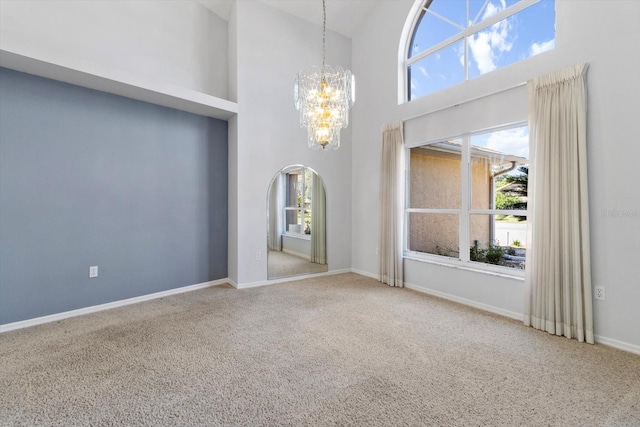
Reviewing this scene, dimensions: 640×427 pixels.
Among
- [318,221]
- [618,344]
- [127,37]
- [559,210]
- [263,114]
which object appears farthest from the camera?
[318,221]

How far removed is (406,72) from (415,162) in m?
1.42

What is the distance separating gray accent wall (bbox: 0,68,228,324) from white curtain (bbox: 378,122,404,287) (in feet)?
8.12

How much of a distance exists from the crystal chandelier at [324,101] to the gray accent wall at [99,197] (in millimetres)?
1874

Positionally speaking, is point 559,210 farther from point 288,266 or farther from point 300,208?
point 288,266

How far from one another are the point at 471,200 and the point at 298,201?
2.54 metres

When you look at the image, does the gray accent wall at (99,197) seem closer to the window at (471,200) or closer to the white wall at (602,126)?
the window at (471,200)

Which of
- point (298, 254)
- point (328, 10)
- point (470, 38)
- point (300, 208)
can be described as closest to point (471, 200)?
point (470, 38)

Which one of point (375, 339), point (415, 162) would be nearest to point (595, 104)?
point (415, 162)

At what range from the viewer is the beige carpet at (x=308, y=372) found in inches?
67.7

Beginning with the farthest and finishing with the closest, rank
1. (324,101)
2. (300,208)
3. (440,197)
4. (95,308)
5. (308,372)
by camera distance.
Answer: (300,208) < (440,197) < (95,308) < (324,101) < (308,372)

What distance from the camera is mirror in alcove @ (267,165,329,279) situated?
4605 mm

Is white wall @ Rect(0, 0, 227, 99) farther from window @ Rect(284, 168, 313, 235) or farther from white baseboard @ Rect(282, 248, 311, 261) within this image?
white baseboard @ Rect(282, 248, 311, 261)

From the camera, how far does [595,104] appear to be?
8.66 feet

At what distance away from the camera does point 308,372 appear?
7.05 ft
